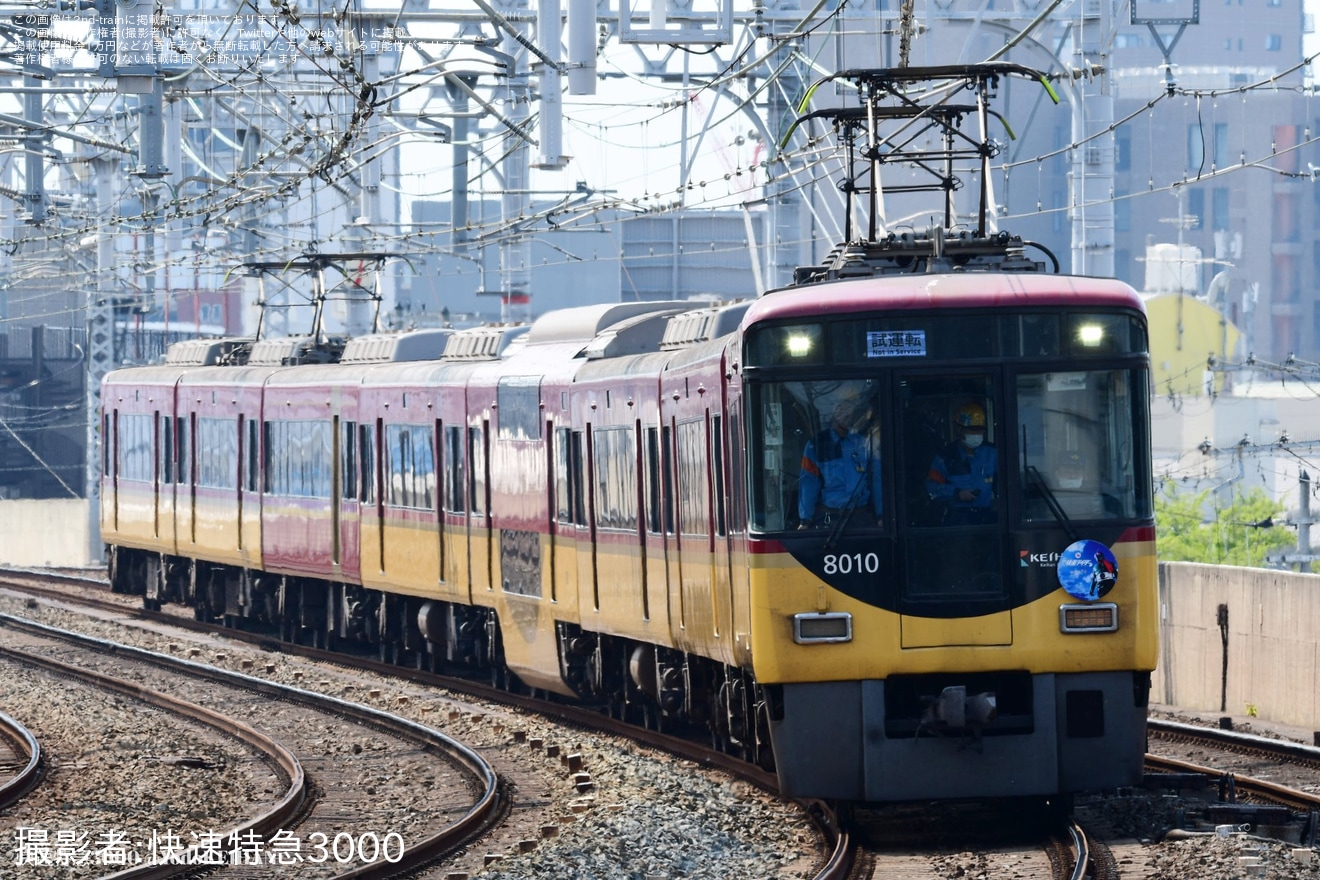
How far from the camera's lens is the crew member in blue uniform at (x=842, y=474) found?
10.7m

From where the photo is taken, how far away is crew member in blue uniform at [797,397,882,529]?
10.7 meters

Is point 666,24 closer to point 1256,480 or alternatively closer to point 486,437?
point 486,437

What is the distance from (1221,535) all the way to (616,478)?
35.6 m

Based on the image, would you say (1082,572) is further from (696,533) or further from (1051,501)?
(696,533)

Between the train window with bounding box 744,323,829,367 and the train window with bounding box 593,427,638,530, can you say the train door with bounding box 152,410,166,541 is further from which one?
the train window with bounding box 744,323,829,367

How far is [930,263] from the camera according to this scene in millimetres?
11602

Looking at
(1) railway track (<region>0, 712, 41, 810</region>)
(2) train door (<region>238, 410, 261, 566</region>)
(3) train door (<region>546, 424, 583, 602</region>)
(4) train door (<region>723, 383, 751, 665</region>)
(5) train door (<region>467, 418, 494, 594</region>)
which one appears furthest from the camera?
(2) train door (<region>238, 410, 261, 566</region>)

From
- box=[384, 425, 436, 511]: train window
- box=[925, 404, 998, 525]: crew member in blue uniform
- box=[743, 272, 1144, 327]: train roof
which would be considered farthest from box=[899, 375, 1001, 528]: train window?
box=[384, 425, 436, 511]: train window

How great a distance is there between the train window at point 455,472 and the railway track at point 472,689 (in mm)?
1472

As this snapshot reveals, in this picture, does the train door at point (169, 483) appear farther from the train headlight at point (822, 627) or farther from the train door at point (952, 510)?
the train door at point (952, 510)

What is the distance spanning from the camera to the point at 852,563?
10.6 metres

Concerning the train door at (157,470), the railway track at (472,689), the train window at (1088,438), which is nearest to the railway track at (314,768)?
the railway track at (472,689)

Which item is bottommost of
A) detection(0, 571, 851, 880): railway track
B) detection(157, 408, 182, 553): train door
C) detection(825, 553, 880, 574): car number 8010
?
detection(0, 571, 851, 880): railway track

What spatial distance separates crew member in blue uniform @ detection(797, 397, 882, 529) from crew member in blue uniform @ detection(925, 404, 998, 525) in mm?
273
